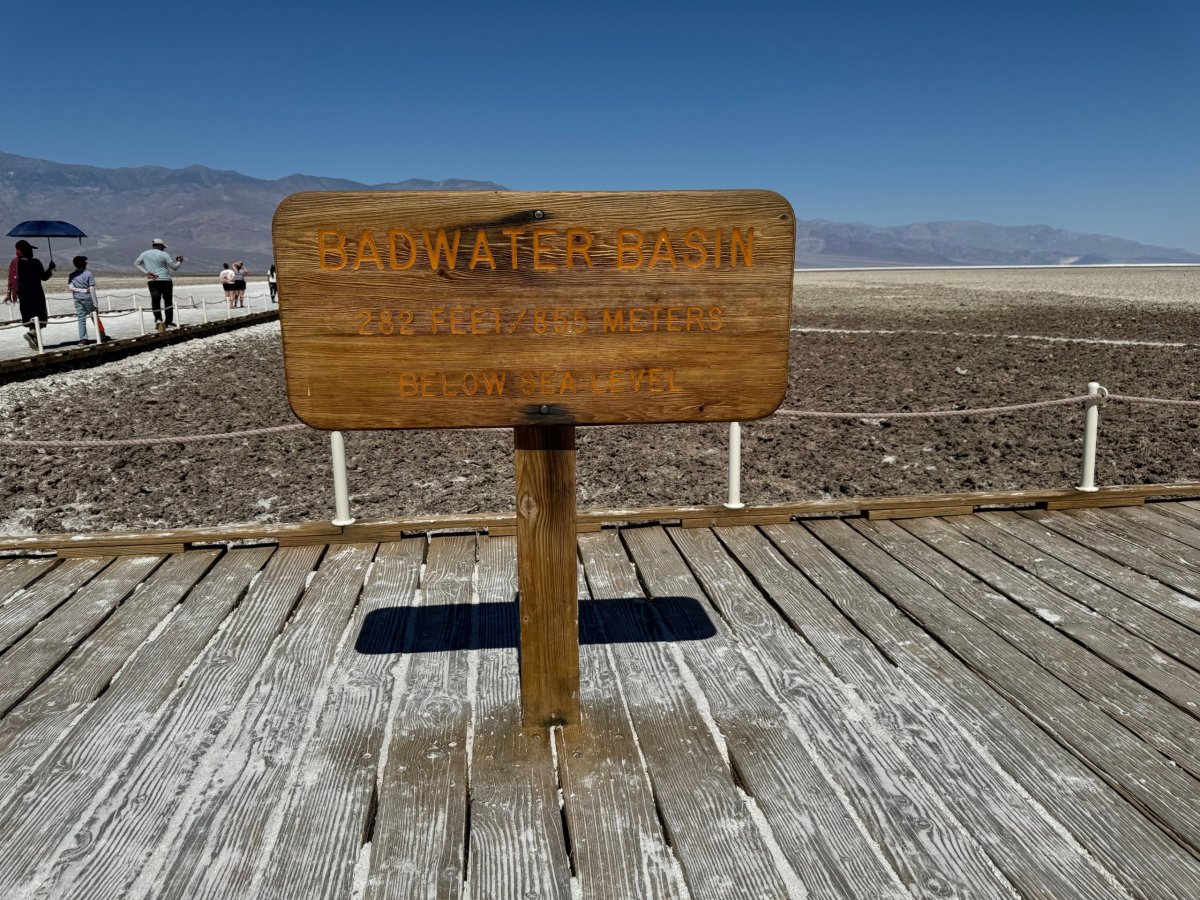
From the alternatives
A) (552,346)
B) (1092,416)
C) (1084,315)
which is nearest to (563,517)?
(552,346)

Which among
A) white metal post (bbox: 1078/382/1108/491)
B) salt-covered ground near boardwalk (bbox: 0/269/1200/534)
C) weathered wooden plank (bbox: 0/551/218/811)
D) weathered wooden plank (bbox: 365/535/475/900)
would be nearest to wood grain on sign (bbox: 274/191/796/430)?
weathered wooden plank (bbox: 365/535/475/900)

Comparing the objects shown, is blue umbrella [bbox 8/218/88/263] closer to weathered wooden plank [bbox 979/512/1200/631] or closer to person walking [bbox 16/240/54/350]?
person walking [bbox 16/240/54/350]

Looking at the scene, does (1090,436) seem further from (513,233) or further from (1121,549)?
(513,233)

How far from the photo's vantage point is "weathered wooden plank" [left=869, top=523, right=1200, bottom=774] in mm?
2967

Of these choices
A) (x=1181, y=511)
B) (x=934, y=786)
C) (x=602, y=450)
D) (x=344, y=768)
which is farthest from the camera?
(x=602, y=450)

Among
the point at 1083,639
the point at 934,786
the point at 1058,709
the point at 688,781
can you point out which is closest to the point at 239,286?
the point at 1083,639

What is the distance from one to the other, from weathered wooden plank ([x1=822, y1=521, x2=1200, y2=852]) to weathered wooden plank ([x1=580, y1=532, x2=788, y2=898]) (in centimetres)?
90

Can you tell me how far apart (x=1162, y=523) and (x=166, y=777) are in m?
4.99

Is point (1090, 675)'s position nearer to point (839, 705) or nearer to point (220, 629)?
point (839, 705)

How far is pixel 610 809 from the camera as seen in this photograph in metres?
2.61

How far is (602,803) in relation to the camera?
2637 mm

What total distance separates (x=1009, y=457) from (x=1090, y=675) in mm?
7475

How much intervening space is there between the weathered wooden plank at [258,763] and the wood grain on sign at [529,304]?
107cm

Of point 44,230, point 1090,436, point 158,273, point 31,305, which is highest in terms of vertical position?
point 44,230
